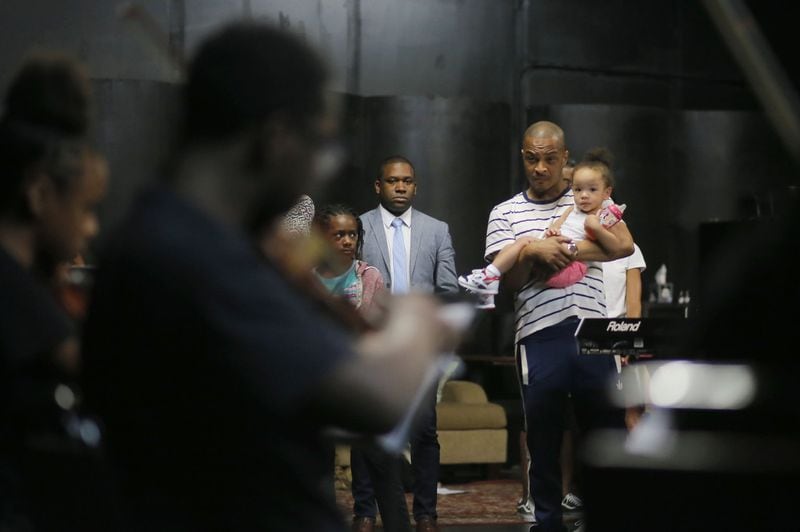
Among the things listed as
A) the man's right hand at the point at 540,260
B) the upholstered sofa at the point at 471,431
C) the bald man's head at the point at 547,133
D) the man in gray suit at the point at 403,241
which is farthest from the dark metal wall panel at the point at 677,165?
the man's right hand at the point at 540,260

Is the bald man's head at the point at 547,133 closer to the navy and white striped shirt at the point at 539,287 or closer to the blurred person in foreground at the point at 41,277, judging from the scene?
the navy and white striped shirt at the point at 539,287

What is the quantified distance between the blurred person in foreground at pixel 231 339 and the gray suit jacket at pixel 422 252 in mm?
4738

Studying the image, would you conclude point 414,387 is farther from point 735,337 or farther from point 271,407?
point 735,337

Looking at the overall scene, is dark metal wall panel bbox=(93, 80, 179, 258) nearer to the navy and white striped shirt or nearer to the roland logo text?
the navy and white striped shirt

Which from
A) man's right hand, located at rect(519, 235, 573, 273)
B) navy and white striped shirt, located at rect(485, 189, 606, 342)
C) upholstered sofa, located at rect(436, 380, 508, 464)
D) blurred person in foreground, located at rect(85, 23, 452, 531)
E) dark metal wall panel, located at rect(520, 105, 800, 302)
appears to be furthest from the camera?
dark metal wall panel, located at rect(520, 105, 800, 302)

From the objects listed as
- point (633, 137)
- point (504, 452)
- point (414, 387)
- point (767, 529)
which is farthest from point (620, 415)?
point (633, 137)

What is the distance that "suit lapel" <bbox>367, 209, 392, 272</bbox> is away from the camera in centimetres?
644

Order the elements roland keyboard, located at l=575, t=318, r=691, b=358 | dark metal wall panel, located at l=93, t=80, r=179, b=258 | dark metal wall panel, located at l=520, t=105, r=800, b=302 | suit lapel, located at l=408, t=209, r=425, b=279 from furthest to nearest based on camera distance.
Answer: dark metal wall panel, located at l=520, t=105, r=800, b=302
dark metal wall panel, located at l=93, t=80, r=179, b=258
suit lapel, located at l=408, t=209, r=425, b=279
roland keyboard, located at l=575, t=318, r=691, b=358

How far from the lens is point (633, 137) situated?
404 inches

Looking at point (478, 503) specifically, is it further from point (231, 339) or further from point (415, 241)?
point (231, 339)

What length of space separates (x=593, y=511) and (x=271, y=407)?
80 centimetres

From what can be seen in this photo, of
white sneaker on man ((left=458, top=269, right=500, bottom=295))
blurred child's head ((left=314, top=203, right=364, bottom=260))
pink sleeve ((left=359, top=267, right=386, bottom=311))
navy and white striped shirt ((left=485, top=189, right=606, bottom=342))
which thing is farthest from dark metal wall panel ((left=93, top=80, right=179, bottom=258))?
white sneaker on man ((left=458, top=269, right=500, bottom=295))

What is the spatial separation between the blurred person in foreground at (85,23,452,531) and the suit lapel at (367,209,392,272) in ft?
15.6

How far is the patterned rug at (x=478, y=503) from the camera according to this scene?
7020 mm
